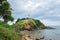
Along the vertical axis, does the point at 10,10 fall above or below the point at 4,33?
above

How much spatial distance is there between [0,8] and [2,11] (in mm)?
1161

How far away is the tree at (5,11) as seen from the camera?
158 ft

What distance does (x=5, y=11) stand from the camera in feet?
163

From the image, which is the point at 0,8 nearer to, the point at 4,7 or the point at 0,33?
the point at 4,7

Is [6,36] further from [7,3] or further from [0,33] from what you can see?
[7,3]

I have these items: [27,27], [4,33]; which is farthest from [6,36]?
[27,27]

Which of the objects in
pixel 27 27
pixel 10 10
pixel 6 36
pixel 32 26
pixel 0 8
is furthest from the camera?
pixel 32 26

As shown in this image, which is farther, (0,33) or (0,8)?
(0,8)

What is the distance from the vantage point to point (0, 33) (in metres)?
29.7

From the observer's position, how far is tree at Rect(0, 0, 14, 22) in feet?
158

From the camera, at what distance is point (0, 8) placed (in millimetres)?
48219

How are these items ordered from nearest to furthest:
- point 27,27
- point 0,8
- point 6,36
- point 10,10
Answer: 1. point 6,36
2. point 0,8
3. point 10,10
4. point 27,27

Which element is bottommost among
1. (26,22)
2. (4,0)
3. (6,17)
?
(6,17)

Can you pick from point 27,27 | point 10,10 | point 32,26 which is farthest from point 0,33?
point 32,26
